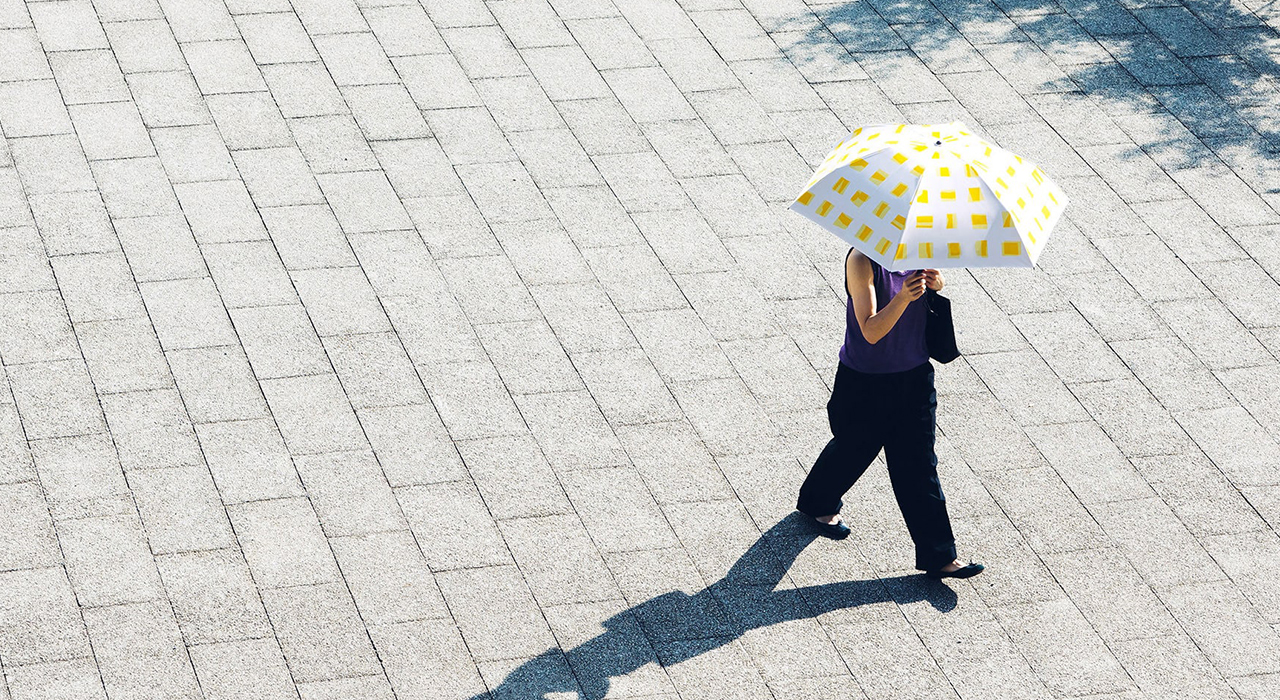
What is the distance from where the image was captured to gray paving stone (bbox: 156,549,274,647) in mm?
6305

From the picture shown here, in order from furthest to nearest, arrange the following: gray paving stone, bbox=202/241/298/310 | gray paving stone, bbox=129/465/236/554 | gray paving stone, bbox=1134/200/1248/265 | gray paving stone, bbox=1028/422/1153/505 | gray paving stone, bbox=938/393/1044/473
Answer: gray paving stone, bbox=1134/200/1248/265 → gray paving stone, bbox=202/241/298/310 → gray paving stone, bbox=938/393/1044/473 → gray paving stone, bbox=1028/422/1153/505 → gray paving stone, bbox=129/465/236/554

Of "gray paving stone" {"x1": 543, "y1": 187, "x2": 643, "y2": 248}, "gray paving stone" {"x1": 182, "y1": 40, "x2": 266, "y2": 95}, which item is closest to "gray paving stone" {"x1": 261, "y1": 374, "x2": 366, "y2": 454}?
"gray paving stone" {"x1": 543, "y1": 187, "x2": 643, "y2": 248}

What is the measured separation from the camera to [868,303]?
6.31 metres

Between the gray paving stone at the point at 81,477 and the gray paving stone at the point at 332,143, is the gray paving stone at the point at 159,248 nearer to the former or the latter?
the gray paving stone at the point at 332,143

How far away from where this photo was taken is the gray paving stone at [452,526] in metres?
6.74

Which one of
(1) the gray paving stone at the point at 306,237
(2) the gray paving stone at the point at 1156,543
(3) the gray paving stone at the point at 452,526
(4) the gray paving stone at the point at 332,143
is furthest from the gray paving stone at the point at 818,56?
(3) the gray paving stone at the point at 452,526

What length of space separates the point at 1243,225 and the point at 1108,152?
976 mm

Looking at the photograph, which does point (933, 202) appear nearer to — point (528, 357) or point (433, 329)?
point (528, 357)

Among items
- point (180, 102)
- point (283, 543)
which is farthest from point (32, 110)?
point (283, 543)

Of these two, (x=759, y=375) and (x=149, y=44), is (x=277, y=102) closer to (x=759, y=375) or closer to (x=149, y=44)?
(x=149, y=44)

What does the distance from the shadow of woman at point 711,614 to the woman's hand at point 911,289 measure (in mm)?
1328

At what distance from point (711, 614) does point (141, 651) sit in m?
2.26

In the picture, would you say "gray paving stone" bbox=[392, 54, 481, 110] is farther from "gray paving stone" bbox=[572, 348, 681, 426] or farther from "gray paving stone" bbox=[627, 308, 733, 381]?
"gray paving stone" bbox=[572, 348, 681, 426]

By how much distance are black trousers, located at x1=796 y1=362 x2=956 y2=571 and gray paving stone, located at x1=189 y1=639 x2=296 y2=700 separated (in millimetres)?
2383
